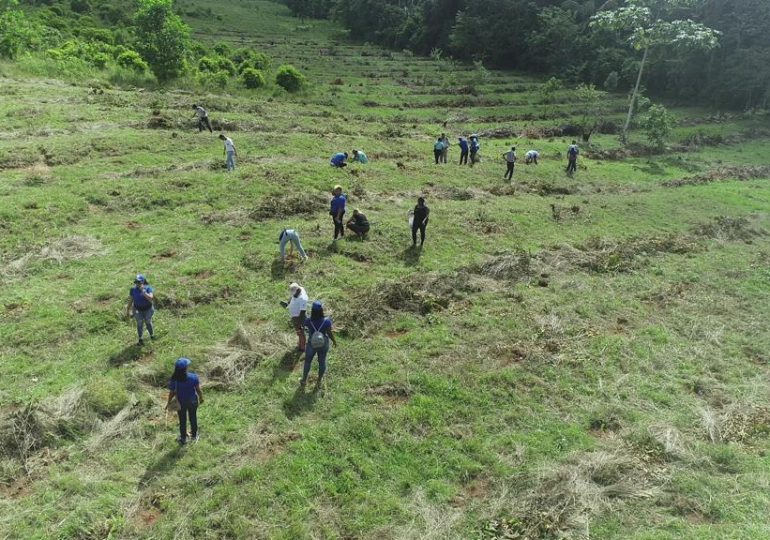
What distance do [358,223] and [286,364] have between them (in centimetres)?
784

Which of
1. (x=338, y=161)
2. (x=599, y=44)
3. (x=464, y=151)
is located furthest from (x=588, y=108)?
(x=338, y=161)

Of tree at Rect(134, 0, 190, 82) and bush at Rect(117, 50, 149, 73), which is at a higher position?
tree at Rect(134, 0, 190, 82)

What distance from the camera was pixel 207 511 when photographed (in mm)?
9086

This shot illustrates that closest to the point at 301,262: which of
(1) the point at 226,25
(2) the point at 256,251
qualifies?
(2) the point at 256,251

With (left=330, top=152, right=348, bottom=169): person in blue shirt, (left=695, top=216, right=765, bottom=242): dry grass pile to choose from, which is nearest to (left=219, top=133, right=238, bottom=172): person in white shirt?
(left=330, top=152, right=348, bottom=169): person in blue shirt

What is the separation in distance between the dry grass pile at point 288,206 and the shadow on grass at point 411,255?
4670 millimetres

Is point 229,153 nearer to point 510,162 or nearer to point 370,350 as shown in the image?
point 370,350

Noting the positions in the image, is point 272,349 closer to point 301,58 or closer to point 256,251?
point 256,251

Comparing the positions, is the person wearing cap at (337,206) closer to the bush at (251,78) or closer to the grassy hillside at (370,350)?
the grassy hillside at (370,350)

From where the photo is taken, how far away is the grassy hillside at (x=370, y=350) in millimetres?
9523

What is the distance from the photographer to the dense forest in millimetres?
63906

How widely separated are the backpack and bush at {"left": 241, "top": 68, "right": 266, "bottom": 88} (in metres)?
38.4

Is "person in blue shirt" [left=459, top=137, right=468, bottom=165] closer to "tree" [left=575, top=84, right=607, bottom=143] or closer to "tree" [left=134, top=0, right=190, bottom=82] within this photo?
"tree" [left=575, top=84, right=607, bottom=143]

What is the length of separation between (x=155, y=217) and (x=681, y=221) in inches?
974
